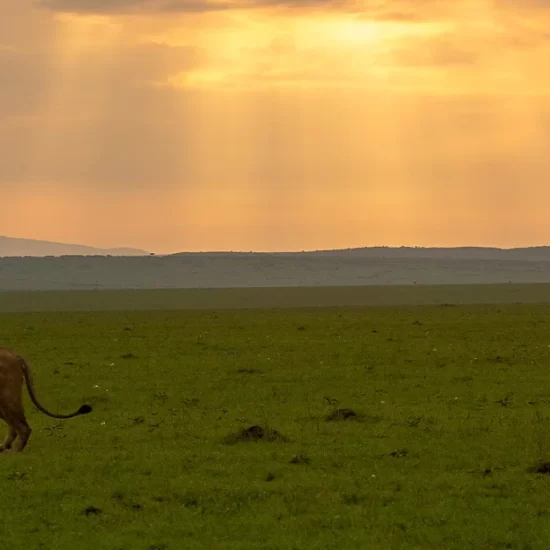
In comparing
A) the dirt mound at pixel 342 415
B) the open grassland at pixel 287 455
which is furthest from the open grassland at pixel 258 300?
the dirt mound at pixel 342 415

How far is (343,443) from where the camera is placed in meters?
18.5

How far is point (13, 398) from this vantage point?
57.7 feet

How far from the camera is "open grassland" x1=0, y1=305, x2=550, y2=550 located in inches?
524

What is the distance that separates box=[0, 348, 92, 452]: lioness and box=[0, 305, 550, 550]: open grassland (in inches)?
14.9

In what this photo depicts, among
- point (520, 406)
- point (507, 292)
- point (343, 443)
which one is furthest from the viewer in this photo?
point (507, 292)

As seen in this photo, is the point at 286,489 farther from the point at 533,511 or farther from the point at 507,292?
the point at 507,292

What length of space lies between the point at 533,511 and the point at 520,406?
899 centimetres

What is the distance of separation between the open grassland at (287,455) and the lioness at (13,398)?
1.24ft

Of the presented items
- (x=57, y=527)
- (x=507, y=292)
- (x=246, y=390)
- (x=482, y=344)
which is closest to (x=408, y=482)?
(x=57, y=527)

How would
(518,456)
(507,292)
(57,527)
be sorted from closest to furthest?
(57,527) < (518,456) < (507,292)

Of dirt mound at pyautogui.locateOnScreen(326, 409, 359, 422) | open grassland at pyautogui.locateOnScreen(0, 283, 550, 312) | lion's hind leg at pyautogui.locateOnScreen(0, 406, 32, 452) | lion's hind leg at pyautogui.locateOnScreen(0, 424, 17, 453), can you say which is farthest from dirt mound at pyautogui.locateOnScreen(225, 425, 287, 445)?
open grassland at pyautogui.locateOnScreen(0, 283, 550, 312)

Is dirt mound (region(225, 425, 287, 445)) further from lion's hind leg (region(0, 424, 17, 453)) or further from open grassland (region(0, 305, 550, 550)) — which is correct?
lion's hind leg (region(0, 424, 17, 453))

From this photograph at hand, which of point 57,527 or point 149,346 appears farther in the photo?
point 149,346

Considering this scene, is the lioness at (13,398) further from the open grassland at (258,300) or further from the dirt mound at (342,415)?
the open grassland at (258,300)
